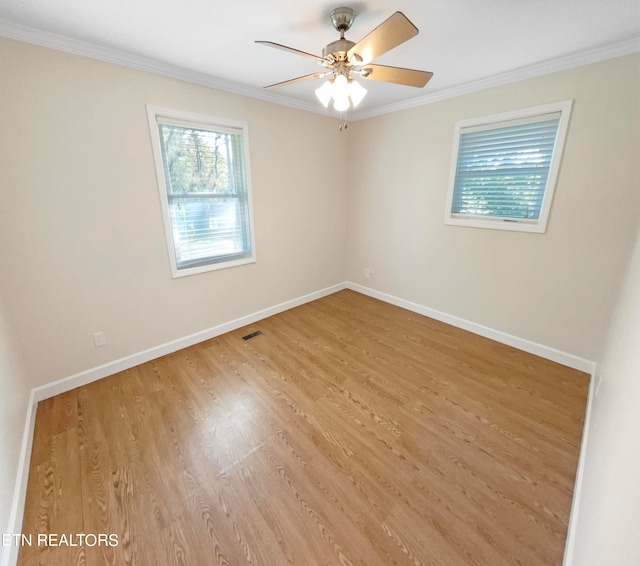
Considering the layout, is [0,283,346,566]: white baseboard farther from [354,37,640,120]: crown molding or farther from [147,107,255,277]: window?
[354,37,640,120]: crown molding

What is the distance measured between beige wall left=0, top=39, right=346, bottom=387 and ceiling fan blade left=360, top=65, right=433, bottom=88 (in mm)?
1555

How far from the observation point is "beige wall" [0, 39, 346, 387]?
1783 mm

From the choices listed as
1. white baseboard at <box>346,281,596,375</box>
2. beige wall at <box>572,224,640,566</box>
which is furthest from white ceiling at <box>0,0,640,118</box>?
white baseboard at <box>346,281,596,375</box>

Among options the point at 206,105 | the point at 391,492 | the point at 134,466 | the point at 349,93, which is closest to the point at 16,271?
the point at 134,466

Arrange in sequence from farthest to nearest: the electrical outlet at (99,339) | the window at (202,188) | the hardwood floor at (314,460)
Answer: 1. the window at (202,188)
2. the electrical outlet at (99,339)
3. the hardwood floor at (314,460)

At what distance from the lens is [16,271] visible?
185 centimetres

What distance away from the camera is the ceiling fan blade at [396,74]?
1.57 metres

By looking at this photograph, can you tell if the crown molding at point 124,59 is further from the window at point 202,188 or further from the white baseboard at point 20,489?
the white baseboard at point 20,489

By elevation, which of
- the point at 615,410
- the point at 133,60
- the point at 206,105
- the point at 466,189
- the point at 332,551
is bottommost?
the point at 332,551

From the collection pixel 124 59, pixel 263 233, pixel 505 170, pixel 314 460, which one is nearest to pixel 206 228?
pixel 263 233

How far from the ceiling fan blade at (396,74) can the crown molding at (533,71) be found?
1.25 meters

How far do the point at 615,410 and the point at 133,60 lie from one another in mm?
3431

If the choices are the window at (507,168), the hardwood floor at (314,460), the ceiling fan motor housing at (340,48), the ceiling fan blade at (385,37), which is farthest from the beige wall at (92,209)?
the window at (507,168)

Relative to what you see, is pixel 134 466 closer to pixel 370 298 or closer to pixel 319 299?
pixel 319 299
